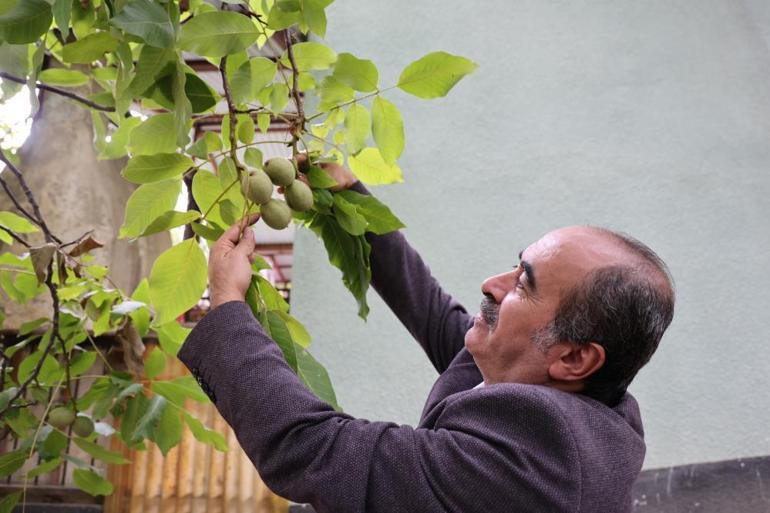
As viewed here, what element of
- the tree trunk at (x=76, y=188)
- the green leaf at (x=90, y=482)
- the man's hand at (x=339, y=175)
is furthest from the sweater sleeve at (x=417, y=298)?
the tree trunk at (x=76, y=188)

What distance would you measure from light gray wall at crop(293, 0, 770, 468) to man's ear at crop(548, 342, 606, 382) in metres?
1.28

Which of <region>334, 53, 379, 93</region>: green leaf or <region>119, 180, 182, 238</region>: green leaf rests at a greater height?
<region>334, 53, 379, 93</region>: green leaf

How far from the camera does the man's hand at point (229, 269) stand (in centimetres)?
72

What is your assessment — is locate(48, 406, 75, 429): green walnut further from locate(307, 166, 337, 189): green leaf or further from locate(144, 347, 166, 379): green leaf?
locate(307, 166, 337, 189): green leaf

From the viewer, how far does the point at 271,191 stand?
70 cm

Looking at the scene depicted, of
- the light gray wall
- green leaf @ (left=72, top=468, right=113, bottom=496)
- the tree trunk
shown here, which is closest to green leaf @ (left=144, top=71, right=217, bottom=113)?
green leaf @ (left=72, top=468, right=113, bottom=496)

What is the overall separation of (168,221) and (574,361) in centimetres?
42

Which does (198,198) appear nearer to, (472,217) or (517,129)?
(472,217)

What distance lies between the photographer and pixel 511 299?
0.81 meters

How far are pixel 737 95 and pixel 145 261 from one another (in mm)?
2164

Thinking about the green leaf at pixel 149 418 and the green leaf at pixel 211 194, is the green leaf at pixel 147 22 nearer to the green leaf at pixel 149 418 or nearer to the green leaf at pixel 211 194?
the green leaf at pixel 211 194

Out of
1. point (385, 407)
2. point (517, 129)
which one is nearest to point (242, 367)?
point (385, 407)

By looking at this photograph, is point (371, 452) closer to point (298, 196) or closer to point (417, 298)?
point (298, 196)

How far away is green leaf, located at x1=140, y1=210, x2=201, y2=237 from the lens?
706 mm
